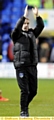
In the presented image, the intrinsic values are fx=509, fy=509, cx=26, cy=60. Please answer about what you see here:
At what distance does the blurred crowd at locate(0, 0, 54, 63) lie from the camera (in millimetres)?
32938

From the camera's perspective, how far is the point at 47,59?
32812 millimetres

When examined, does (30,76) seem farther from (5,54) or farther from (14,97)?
(5,54)

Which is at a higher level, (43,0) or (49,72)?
(43,0)

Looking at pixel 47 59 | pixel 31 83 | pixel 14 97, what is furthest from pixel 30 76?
pixel 47 59

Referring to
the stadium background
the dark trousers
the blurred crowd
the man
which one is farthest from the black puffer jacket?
the blurred crowd

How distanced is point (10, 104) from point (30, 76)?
13.0 feet

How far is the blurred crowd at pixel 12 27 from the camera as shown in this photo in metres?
32.9

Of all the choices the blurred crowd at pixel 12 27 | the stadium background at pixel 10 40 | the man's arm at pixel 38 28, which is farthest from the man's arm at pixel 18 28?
the blurred crowd at pixel 12 27

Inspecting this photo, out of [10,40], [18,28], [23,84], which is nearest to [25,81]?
[23,84]

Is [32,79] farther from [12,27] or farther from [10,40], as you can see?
[12,27]

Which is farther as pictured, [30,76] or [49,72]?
[49,72]

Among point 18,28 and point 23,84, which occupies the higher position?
point 18,28

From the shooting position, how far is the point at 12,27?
3362cm

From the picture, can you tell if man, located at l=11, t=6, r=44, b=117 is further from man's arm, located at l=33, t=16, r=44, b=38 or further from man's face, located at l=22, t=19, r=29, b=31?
man's arm, located at l=33, t=16, r=44, b=38
